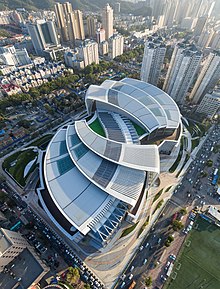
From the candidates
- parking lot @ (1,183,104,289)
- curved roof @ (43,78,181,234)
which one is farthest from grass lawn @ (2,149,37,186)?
curved roof @ (43,78,181,234)

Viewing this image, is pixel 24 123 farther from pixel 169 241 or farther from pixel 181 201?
pixel 169 241

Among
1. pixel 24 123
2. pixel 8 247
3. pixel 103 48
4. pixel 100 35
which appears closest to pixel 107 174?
pixel 8 247

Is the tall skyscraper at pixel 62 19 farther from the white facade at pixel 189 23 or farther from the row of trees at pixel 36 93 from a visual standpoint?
the white facade at pixel 189 23

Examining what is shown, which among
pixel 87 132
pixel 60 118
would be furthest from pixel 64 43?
pixel 87 132

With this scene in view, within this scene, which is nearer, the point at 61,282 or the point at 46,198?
the point at 61,282

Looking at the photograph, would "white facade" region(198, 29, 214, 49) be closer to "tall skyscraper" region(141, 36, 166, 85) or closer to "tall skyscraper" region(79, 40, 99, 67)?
"tall skyscraper" region(141, 36, 166, 85)

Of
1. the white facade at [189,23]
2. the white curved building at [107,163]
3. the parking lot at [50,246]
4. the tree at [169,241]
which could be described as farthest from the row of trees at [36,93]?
the white facade at [189,23]

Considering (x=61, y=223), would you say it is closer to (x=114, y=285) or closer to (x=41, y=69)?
(x=114, y=285)
